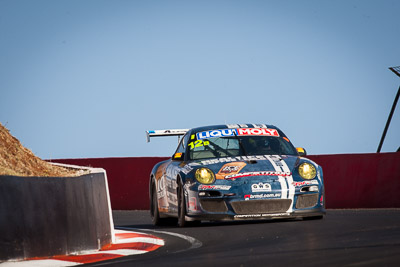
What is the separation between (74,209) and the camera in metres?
8.27

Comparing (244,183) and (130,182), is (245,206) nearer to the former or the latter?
(244,183)

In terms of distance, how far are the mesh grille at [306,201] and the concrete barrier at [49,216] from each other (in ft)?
9.41

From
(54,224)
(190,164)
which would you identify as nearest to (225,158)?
(190,164)

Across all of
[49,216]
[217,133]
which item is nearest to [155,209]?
[217,133]

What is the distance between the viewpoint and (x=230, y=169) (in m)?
11.1

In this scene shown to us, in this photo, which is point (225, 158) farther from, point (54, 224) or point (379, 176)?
point (379, 176)

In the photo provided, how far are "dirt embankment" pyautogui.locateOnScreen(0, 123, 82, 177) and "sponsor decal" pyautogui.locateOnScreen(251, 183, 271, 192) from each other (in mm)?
2102

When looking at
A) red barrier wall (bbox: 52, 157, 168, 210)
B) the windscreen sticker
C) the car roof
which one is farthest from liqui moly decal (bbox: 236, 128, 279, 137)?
red barrier wall (bbox: 52, 157, 168, 210)

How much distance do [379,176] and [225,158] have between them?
21.1 ft

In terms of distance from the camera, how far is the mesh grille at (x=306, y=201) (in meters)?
11.1

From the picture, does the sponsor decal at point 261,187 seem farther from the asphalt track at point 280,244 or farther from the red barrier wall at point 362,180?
the red barrier wall at point 362,180

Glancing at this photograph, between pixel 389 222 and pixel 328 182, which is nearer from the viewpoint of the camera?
pixel 389 222

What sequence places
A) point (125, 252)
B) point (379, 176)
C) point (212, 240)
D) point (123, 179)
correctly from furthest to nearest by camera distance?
point (123, 179) < point (379, 176) < point (212, 240) < point (125, 252)

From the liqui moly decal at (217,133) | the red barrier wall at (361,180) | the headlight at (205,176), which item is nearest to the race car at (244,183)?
the headlight at (205,176)
